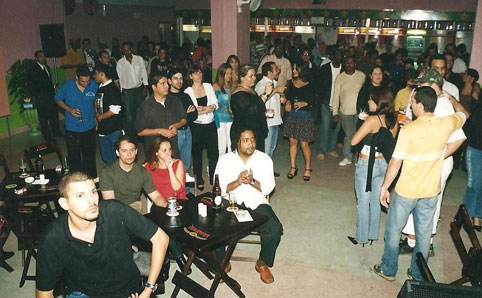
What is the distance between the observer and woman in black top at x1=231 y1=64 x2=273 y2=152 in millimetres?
5715

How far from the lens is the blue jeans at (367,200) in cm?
456

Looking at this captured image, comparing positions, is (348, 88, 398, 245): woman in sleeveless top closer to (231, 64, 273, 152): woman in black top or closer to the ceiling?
(231, 64, 273, 152): woman in black top

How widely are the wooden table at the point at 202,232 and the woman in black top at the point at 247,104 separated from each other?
179 centimetres

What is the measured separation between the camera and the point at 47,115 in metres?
9.37

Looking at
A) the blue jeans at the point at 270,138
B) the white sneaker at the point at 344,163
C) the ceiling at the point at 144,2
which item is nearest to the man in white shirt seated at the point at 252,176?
the blue jeans at the point at 270,138

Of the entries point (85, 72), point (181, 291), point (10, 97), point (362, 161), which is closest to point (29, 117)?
point (10, 97)

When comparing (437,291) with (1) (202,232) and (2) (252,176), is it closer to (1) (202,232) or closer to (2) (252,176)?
(1) (202,232)

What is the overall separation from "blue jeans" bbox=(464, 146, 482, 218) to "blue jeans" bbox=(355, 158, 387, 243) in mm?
1259

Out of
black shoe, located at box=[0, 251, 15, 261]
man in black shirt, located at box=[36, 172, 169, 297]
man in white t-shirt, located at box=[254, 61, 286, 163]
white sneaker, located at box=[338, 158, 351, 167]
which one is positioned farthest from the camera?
white sneaker, located at box=[338, 158, 351, 167]

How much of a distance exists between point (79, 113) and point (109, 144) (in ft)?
1.92

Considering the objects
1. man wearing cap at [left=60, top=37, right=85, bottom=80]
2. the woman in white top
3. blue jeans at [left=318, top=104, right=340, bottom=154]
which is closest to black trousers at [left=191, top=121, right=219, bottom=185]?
the woman in white top

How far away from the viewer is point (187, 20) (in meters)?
17.2

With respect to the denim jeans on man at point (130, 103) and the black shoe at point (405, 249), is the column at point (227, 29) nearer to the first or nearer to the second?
the denim jeans on man at point (130, 103)

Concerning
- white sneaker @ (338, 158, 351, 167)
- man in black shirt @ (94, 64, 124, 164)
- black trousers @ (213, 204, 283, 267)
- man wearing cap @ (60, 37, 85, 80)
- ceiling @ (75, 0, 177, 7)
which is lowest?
white sneaker @ (338, 158, 351, 167)
